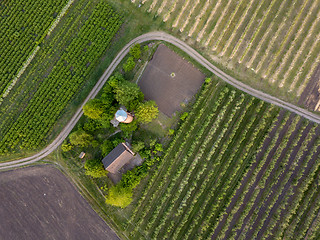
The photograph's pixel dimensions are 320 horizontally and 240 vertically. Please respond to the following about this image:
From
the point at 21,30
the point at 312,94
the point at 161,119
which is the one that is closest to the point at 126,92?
the point at 161,119

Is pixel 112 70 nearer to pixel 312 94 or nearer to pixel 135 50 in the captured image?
pixel 135 50

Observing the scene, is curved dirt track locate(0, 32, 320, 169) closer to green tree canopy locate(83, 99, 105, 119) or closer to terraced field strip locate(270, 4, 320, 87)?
green tree canopy locate(83, 99, 105, 119)

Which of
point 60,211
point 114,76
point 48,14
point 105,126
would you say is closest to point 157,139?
point 105,126

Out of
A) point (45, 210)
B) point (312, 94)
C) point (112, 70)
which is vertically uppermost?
point (312, 94)

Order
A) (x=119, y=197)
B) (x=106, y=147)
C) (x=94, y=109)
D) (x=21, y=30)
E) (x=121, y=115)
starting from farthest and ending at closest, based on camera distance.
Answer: (x=21, y=30) → (x=106, y=147) → (x=94, y=109) → (x=121, y=115) → (x=119, y=197)

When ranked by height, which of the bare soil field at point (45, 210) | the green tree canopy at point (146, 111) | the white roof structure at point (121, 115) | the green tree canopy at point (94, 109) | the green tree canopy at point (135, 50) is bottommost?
the bare soil field at point (45, 210)

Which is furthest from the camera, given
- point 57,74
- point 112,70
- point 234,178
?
point 57,74

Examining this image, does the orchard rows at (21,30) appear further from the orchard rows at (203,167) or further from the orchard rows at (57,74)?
the orchard rows at (203,167)

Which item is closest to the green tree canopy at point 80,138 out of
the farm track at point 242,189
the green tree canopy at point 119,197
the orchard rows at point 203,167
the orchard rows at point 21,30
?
the green tree canopy at point 119,197
